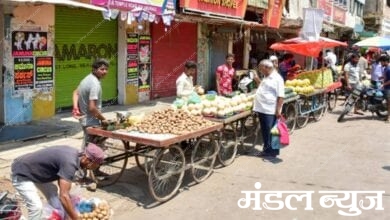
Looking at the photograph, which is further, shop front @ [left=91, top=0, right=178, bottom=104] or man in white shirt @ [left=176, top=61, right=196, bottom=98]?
shop front @ [left=91, top=0, right=178, bottom=104]

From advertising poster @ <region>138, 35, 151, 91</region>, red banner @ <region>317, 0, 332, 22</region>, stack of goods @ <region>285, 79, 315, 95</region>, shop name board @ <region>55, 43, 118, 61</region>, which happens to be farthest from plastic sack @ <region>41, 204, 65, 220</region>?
red banner @ <region>317, 0, 332, 22</region>

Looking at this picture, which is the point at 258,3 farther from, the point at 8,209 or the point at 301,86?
the point at 8,209

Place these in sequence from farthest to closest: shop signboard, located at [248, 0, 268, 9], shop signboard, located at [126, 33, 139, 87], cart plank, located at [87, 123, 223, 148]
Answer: shop signboard, located at [248, 0, 268, 9], shop signboard, located at [126, 33, 139, 87], cart plank, located at [87, 123, 223, 148]

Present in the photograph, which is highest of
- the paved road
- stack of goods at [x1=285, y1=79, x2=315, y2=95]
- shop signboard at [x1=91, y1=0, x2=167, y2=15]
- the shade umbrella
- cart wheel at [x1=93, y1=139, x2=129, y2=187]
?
shop signboard at [x1=91, y1=0, x2=167, y2=15]

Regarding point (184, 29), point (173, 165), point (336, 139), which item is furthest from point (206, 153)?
point (184, 29)

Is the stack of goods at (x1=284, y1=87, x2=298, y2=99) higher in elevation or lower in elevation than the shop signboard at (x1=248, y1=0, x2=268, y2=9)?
lower

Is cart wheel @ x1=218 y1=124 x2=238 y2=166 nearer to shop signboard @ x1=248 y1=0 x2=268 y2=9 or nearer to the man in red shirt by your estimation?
the man in red shirt

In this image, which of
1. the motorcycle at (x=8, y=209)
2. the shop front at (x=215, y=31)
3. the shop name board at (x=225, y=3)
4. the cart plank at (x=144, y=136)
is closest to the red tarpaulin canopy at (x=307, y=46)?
the shop front at (x=215, y=31)

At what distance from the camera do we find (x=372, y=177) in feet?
26.1

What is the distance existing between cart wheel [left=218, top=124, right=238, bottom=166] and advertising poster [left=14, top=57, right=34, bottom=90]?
179 inches

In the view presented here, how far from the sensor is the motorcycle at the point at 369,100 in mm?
13758

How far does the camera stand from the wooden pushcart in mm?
6312

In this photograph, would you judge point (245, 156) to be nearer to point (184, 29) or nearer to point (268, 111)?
point (268, 111)

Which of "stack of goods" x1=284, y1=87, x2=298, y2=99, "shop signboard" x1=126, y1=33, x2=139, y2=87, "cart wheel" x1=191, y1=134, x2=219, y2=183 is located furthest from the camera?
"shop signboard" x1=126, y1=33, x2=139, y2=87
